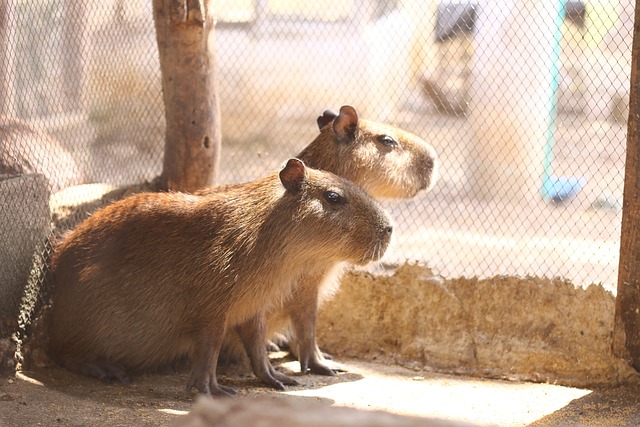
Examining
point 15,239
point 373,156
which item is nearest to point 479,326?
point 373,156

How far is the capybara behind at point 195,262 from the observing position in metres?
5.01

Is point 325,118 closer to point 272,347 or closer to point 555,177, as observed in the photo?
point 272,347

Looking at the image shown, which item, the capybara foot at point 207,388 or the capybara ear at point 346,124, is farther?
the capybara ear at point 346,124

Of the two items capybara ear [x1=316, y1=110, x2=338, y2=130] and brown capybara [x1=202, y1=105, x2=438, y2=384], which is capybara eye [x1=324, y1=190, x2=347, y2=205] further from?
capybara ear [x1=316, y1=110, x2=338, y2=130]

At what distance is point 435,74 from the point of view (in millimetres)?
12227

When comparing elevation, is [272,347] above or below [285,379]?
above

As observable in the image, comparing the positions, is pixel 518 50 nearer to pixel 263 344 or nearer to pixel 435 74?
pixel 263 344

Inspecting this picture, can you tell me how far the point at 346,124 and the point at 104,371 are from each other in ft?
7.20

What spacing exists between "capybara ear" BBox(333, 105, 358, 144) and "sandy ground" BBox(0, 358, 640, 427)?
157cm

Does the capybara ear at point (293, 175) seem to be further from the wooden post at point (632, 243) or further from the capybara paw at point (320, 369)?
the wooden post at point (632, 243)

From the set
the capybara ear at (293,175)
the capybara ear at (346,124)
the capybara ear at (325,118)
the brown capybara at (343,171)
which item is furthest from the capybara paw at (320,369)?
the capybara ear at (325,118)

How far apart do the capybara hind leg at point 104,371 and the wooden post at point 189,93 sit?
5.04 ft

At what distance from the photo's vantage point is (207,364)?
501 cm

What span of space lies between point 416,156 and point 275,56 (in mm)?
3237
